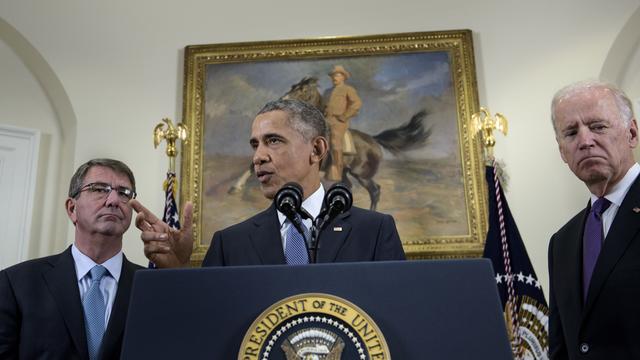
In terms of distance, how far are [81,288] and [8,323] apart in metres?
0.35

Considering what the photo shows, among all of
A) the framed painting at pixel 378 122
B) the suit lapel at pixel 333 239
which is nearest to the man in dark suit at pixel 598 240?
the suit lapel at pixel 333 239

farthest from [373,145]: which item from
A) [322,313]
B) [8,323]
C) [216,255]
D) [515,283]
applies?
[322,313]

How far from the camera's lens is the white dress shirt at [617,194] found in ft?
7.77

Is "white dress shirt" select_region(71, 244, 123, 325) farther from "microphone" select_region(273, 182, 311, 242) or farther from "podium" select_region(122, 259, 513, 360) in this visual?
"podium" select_region(122, 259, 513, 360)

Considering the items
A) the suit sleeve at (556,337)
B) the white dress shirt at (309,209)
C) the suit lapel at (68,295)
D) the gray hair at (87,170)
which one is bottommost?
the suit sleeve at (556,337)

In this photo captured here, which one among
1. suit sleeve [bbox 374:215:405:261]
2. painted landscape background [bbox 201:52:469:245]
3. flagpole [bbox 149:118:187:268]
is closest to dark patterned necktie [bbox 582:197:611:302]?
suit sleeve [bbox 374:215:405:261]

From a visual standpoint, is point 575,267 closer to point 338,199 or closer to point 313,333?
point 338,199

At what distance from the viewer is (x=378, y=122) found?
17.4ft

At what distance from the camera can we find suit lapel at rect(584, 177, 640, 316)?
216 cm

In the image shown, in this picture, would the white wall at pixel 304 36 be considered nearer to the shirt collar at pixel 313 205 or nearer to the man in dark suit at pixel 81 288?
the man in dark suit at pixel 81 288

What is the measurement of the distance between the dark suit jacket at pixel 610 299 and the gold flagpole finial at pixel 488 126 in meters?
2.31

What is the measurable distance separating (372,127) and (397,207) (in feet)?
2.65

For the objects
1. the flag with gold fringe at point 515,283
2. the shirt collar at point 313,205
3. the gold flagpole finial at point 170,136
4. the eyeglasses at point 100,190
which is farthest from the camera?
the gold flagpole finial at point 170,136

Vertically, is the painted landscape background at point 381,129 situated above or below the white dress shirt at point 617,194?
above
